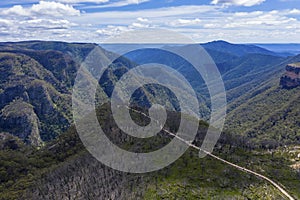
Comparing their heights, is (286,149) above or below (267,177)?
below

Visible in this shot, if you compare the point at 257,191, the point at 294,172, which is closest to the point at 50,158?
the point at 257,191

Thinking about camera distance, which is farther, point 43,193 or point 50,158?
point 50,158

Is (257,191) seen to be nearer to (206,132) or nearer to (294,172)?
(294,172)

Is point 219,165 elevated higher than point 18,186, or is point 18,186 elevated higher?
point 219,165

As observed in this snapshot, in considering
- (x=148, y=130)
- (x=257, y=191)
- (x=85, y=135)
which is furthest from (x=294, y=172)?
(x=85, y=135)

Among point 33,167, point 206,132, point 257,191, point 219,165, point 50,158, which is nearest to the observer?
point 257,191

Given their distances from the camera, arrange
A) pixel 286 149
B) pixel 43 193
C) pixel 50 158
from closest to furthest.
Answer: pixel 43 193
pixel 50 158
pixel 286 149

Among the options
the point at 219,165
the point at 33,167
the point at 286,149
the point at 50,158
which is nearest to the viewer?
the point at 219,165

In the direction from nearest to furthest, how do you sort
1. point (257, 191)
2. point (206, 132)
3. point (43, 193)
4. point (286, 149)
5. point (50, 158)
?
point (257, 191)
point (43, 193)
point (50, 158)
point (206, 132)
point (286, 149)

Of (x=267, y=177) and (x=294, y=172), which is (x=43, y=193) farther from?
(x=294, y=172)
